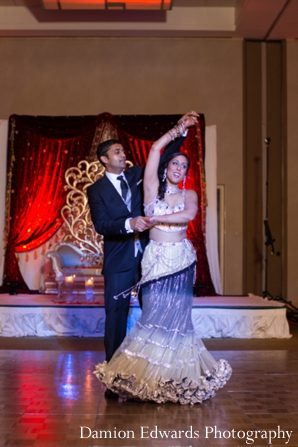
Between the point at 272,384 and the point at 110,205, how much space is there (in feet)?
5.45

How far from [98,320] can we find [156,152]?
10.5 ft

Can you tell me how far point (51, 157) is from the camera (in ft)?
27.8

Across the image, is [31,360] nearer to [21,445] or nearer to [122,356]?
[122,356]

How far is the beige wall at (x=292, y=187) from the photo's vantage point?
882cm

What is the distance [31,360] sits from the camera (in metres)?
4.90

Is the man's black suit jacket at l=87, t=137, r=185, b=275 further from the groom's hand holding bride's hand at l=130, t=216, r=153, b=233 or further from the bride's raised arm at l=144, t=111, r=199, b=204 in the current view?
the groom's hand holding bride's hand at l=130, t=216, r=153, b=233

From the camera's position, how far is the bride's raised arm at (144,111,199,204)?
358 centimetres

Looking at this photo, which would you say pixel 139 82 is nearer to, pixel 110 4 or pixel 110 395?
pixel 110 4

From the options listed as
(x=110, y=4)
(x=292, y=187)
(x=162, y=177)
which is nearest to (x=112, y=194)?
(x=162, y=177)

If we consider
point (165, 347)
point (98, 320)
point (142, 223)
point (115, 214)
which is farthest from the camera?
point (98, 320)

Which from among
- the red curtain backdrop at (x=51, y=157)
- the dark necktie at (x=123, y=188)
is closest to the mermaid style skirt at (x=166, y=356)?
the dark necktie at (x=123, y=188)

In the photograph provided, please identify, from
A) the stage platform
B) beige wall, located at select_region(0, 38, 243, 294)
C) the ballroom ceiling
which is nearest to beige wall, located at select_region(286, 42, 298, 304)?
beige wall, located at select_region(0, 38, 243, 294)

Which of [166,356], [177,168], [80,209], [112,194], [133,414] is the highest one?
[80,209]

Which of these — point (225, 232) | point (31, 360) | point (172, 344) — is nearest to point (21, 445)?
point (172, 344)
